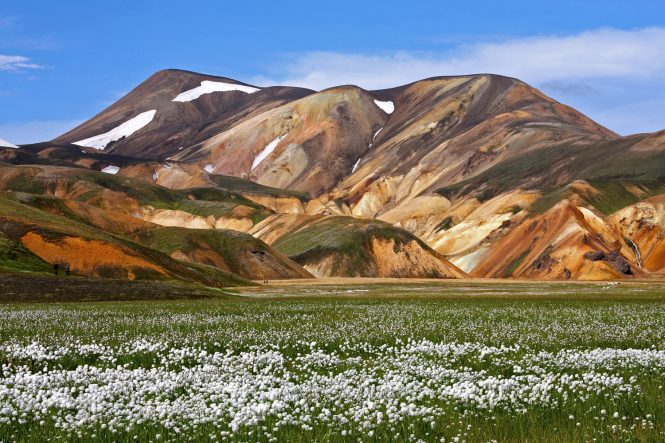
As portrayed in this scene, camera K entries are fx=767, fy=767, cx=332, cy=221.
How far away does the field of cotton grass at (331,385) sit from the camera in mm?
12375

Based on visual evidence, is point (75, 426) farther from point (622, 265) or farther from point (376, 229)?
point (376, 229)

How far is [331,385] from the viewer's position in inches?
631

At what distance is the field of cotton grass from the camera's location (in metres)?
12.4

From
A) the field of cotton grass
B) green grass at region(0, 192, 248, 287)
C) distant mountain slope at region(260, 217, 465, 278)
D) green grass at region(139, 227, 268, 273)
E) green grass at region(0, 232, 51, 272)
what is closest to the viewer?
the field of cotton grass

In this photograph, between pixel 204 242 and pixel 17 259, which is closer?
pixel 17 259

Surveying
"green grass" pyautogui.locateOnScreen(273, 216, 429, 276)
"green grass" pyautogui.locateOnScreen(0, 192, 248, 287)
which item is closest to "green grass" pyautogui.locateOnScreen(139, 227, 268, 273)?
"green grass" pyautogui.locateOnScreen(273, 216, 429, 276)

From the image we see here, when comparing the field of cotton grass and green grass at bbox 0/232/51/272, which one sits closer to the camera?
the field of cotton grass

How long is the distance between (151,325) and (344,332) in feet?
27.2

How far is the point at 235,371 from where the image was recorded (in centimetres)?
1811

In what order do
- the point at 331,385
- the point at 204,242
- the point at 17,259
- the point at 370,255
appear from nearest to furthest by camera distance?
the point at 331,385
the point at 17,259
the point at 204,242
the point at 370,255

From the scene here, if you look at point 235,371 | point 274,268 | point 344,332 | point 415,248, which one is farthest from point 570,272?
point 235,371

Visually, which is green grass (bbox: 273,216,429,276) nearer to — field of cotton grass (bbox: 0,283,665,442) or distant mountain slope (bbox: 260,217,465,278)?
distant mountain slope (bbox: 260,217,465,278)

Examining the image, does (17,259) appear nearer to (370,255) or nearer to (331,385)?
(331,385)

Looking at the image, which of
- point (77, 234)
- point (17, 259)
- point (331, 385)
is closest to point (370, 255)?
point (77, 234)
